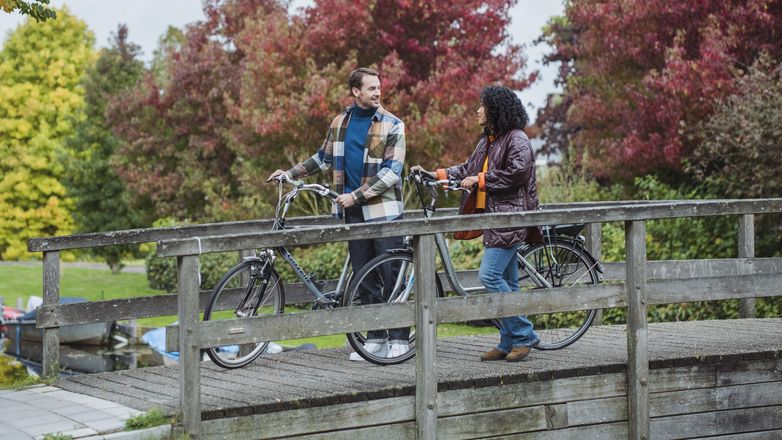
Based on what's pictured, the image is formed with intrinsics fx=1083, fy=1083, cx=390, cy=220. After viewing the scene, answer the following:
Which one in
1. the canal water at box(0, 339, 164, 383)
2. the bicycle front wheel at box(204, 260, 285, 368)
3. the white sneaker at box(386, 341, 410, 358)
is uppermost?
the bicycle front wheel at box(204, 260, 285, 368)

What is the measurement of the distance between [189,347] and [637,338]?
10.2 feet

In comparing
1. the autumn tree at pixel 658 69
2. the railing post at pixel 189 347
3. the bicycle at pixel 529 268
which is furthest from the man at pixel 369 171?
the autumn tree at pixel 658 69

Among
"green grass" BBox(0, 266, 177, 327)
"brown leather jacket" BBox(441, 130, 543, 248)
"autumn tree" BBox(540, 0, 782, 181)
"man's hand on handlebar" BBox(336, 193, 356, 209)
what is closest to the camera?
"brown leather jacket" BBox(441, 130, 543, 248)

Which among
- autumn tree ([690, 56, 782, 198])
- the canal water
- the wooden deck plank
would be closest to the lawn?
the canal water

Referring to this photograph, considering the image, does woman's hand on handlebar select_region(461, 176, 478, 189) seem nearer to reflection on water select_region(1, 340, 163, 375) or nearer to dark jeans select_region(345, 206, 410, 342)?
dark jeans select_region(345, 206, 410, 342)

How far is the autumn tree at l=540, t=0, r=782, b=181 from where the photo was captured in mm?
15938

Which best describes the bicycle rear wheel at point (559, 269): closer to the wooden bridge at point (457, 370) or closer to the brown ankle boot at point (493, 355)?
the wooden bridge at point (457, 370)

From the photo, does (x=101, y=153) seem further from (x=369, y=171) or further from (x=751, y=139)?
(x=369, y=171)

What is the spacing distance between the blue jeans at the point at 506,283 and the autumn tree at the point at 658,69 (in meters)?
Answer: 8.37

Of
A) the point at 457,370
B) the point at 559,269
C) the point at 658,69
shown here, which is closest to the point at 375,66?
the point at 658,69

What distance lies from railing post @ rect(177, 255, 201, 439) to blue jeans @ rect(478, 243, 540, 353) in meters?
2.16

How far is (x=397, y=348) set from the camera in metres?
7.34

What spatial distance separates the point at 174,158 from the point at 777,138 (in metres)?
21.2

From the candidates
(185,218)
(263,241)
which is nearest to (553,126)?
(185,218)
